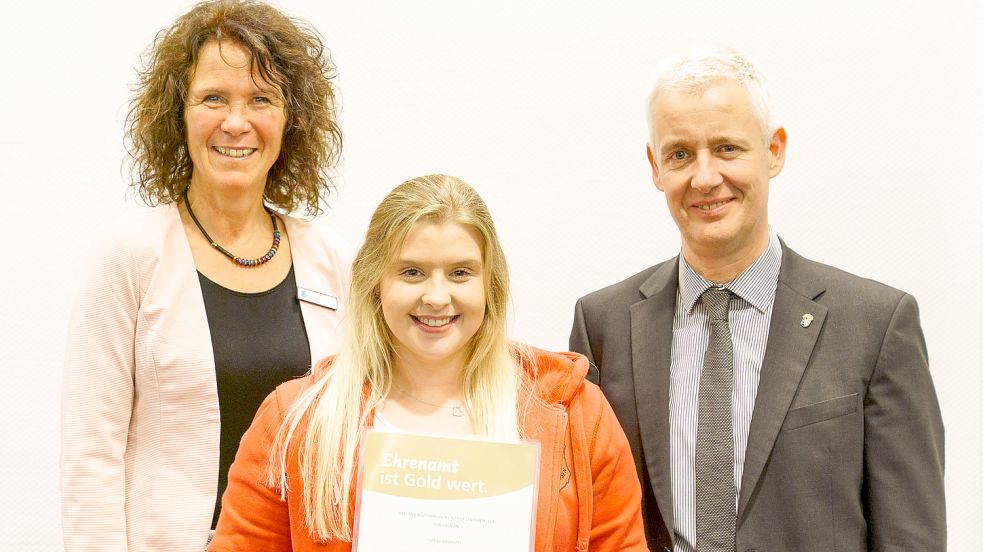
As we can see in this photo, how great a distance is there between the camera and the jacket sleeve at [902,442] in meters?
1.83

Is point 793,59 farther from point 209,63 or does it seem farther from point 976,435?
point 209,63

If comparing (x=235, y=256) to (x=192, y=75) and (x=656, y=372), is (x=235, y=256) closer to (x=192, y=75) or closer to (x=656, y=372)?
(x=192, y=75)

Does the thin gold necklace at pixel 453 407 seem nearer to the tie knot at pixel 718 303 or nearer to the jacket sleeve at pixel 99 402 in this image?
the tie knot at pixel 718 303

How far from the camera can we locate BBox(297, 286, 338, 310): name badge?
2.30 m

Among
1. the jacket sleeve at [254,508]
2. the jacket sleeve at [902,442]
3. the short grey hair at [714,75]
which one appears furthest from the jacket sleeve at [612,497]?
the short grey hair at [714,75]

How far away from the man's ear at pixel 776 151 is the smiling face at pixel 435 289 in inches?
28.1

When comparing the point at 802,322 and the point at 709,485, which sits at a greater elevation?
the point at 802,322

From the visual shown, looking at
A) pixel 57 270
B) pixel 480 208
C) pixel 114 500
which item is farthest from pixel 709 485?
pixel 57 270

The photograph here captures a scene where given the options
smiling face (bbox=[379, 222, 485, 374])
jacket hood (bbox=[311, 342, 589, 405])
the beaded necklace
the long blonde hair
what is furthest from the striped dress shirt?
the beaded necklace

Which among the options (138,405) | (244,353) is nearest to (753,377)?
(244,353)

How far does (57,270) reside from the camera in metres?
2.97

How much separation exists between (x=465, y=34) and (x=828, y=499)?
73.9 inches

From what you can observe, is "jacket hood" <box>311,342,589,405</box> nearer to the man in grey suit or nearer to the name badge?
the man in grey suit

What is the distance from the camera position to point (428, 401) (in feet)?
Result: 6.16
